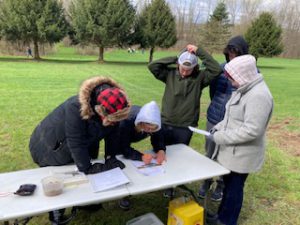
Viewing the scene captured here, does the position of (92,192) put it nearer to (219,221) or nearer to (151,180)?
(151,180)

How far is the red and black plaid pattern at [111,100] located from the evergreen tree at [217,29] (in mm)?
28655

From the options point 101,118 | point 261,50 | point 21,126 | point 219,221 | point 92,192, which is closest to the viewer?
point 92,192

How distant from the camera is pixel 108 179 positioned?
86.6 inches

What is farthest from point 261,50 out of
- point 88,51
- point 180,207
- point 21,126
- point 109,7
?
point 180,207

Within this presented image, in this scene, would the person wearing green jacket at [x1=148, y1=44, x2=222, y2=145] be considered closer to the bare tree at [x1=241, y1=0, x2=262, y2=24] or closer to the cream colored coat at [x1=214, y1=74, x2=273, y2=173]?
the cream colored coat at [x1=214, y1=74, x2=273, y2=173]

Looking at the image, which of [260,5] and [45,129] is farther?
[260,5]

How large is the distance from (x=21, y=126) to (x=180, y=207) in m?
4.22

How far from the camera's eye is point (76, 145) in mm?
2172

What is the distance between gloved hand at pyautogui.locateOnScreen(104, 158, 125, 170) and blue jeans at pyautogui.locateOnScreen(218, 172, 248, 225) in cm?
98

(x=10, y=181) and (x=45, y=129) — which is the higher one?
(x=45, y=129)

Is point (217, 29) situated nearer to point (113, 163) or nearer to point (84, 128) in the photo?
point (113, 163)

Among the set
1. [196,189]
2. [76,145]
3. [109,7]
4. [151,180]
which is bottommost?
[196,189]

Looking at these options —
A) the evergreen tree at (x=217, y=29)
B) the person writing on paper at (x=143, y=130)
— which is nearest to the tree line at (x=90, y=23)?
the evergreen tree at (x=217, y=29)

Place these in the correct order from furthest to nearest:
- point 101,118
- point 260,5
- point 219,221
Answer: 1. point 260,5
2. point 219,221
3. point 101,118
